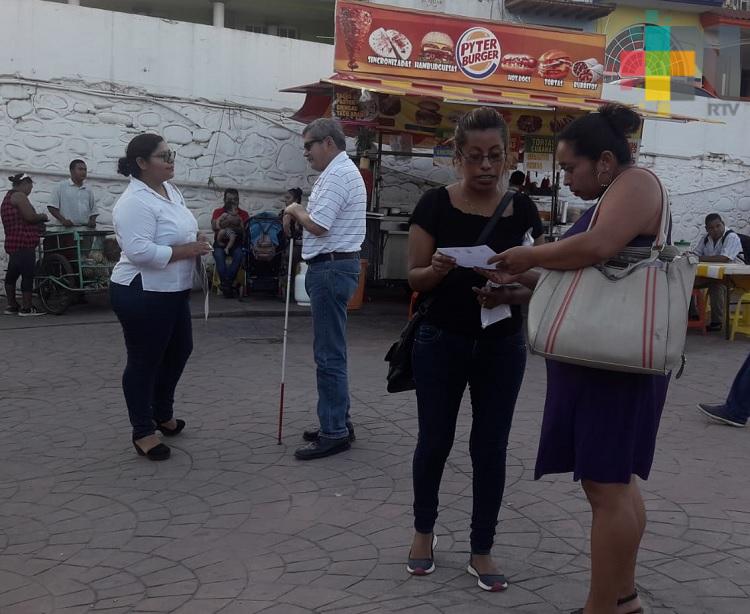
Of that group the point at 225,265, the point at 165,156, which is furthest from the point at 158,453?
the point at 225,265

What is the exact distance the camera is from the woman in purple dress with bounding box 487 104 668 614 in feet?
8.95

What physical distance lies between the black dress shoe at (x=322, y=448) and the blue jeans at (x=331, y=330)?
0.03 m

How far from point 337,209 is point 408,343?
4.97 ft

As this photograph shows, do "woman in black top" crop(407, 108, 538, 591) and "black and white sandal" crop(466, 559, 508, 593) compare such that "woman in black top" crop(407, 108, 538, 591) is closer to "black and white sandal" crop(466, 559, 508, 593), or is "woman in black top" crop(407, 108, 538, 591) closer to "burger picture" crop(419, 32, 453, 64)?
"black and white sandal" crop(466, 559, 508, 593)

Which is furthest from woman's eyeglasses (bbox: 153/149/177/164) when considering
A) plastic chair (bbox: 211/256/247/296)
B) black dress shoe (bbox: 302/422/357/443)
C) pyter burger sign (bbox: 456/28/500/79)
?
pyter burger sign (bbox: 456/28/500/79)

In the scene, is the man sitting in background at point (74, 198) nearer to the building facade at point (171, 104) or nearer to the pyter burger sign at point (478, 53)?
the building facade at point (171, 104)

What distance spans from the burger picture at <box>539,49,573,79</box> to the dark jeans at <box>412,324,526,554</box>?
970 cm

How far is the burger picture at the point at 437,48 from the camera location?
1146 cm

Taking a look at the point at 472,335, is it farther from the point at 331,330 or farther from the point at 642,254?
the point at 331,330

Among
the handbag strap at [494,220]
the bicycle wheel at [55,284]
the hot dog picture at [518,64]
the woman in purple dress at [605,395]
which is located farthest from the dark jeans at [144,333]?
the hot dog picture at [518,64]

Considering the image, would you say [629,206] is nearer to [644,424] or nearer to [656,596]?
[644,424]

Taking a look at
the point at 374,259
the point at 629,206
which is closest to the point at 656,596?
the point at 629,206

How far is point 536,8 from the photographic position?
1911 cm

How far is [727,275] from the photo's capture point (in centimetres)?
1012
